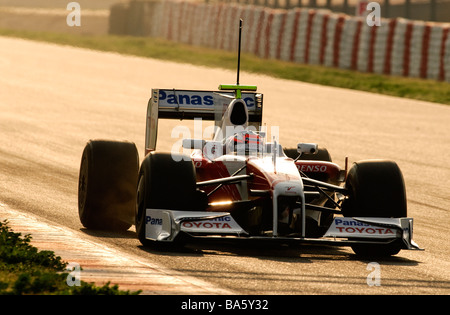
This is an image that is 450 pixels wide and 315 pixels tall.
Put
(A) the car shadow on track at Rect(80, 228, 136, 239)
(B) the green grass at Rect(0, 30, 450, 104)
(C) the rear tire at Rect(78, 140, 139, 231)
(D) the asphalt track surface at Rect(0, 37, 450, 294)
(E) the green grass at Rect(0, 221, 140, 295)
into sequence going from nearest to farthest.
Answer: (E) the green grass at Rect(0, 221, 140, 295) → (D) the asphalt track surface at Rect(0, 37, 450, 294) → (A) the car shadow on track at Rect(80, 228, 136, 239) → (C) the rear tire at Rect(78, 140, 139, 231) → (B) the green grass at Rect(0, 30, 450, 104)

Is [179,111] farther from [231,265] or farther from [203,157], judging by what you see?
[231,265]

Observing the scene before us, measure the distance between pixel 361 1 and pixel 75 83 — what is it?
9.30m

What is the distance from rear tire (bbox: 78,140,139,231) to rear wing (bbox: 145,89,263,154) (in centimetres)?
99

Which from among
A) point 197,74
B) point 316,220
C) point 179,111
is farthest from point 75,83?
point 316,220

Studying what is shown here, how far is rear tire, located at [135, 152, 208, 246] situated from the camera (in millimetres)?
8227

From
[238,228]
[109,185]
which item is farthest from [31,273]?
[109,185]

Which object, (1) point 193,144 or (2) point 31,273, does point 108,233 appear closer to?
(1) point 193,144

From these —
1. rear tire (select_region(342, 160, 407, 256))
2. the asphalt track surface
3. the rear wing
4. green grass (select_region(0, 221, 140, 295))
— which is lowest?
the asphalt track surface

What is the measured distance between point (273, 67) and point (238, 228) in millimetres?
20244

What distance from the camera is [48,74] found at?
27.2 meters

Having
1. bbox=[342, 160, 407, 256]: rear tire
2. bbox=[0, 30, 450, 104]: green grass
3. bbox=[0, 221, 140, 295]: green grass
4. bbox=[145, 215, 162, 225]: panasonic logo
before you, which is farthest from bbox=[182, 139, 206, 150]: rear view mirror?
bbox=[0, 30, 450, 104]: green grass

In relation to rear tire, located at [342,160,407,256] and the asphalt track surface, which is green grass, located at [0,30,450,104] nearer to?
the asphalt track surface

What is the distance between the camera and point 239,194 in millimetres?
8984

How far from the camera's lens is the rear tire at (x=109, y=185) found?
9.29 metres
